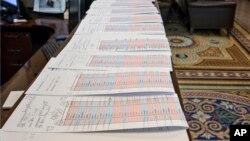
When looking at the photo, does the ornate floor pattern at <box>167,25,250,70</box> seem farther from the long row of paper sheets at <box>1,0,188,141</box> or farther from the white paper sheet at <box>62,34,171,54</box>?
the long row of paper sheets at <box>1,0,188,141</box>

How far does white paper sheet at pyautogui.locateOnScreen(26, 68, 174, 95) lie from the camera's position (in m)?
0.71

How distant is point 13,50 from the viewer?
7.43 feet

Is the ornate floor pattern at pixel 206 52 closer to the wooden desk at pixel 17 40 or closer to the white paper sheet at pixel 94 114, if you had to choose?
the wooden desk at pixel 17 40

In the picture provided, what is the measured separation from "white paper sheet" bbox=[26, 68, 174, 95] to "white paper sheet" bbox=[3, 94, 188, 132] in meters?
0.02

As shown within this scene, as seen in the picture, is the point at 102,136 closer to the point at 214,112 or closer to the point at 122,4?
the point at 122,4

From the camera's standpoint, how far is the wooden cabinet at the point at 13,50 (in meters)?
2.21

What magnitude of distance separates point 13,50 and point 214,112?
1.73 metres

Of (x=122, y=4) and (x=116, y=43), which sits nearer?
(x=116, y=43)

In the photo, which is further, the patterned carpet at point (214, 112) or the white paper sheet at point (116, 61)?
the patterned carpet at point (214, 112)

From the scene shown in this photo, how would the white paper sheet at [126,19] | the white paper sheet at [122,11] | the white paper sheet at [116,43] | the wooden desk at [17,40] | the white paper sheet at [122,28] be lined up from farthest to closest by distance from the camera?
the wooden desk at [17,40], the white paper sheet at [122,11], the white paper sheet at [126,19], the white paper sheet at [122,28], the white paper sheet at [116,43]

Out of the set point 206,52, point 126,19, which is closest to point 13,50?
point 126,19

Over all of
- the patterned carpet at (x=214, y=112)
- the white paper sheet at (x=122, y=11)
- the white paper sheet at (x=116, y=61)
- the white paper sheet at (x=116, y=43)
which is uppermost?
Answer: the white paper sheet at (x=122, y=11)

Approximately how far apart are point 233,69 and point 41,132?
263 centimetres

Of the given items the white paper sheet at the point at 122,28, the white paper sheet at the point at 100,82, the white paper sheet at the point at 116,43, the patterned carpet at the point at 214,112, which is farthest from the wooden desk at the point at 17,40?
the white paper sheet at the point at 100,82
